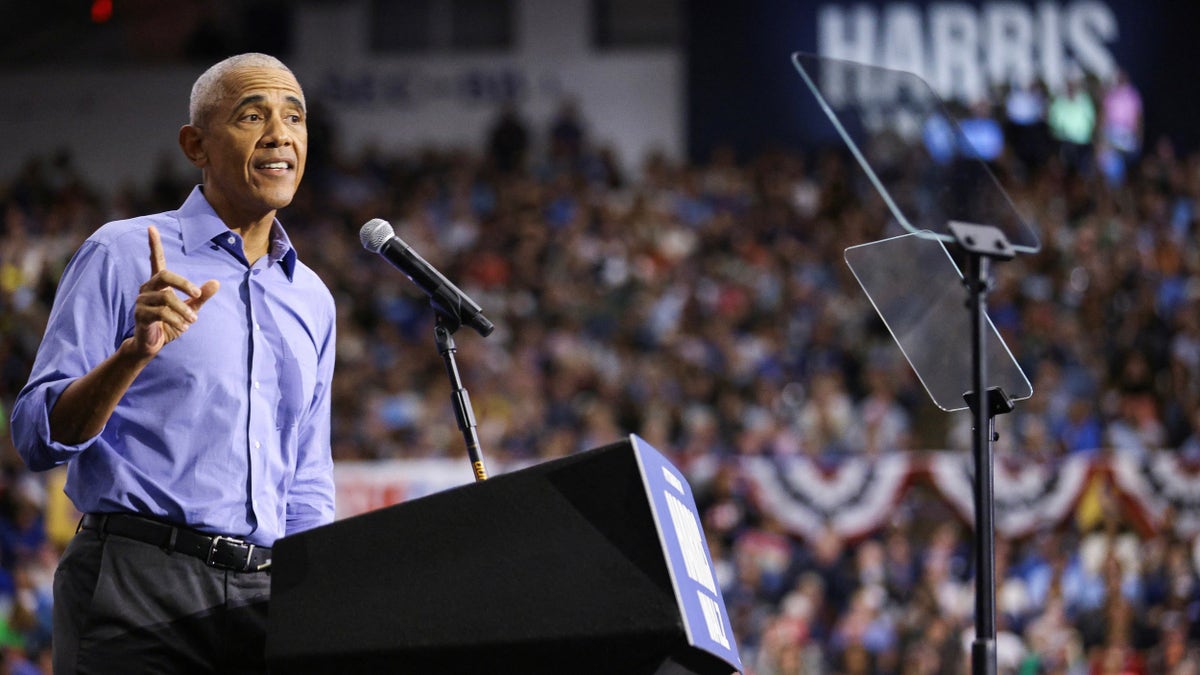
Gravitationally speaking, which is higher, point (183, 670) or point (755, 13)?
point (755, 13)

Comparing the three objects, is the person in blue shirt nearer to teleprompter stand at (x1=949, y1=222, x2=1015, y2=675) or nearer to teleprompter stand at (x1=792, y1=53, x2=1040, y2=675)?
teleprompter stand at (x1=792, y1=53, x2=1040, y2=675)

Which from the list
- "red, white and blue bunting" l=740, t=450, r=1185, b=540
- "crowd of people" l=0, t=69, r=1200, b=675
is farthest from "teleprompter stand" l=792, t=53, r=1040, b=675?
"red, white and blue bunting" l=740, t=450, r=1185, b=540

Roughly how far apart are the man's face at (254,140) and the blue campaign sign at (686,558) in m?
0.82

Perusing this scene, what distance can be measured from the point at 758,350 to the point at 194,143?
7923mm

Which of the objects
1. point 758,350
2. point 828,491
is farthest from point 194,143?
point 758,350

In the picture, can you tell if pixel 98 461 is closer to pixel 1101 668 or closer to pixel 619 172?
pixel 1101 668

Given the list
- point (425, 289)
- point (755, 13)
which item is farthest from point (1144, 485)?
point (755, 13)

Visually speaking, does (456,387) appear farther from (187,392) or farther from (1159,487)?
(1159,487)

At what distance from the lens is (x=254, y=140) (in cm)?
237

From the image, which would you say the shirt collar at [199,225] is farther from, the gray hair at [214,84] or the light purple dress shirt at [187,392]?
the gray hair at [214,84]

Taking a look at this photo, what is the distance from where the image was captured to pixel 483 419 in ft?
31.8

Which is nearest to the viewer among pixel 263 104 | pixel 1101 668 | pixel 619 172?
pixel 263 104

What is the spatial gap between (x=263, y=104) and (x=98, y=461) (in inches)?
24.7

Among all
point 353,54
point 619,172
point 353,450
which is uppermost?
point 353,54
